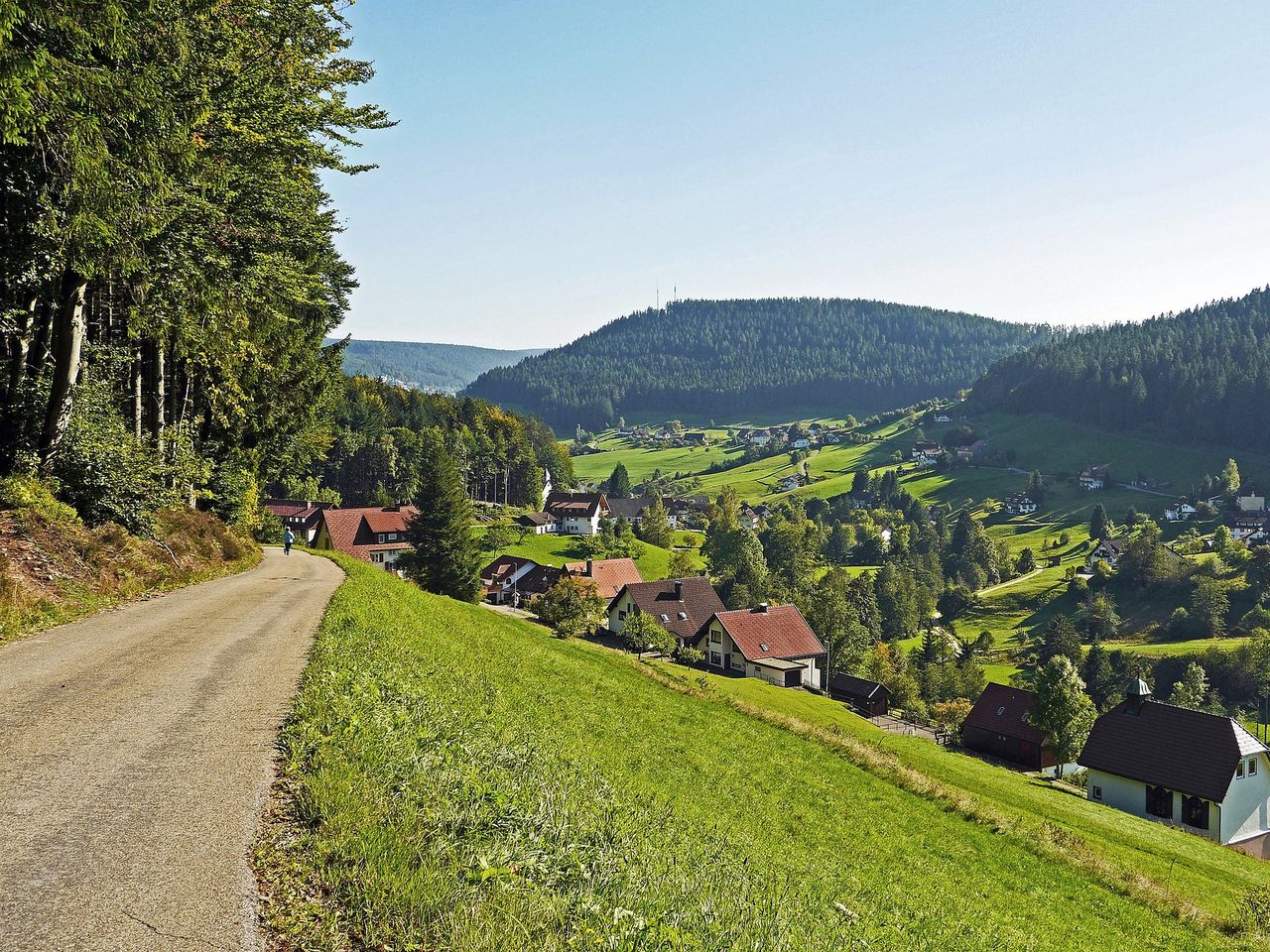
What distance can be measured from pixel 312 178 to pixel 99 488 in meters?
13.9

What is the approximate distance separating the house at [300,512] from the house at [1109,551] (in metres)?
133

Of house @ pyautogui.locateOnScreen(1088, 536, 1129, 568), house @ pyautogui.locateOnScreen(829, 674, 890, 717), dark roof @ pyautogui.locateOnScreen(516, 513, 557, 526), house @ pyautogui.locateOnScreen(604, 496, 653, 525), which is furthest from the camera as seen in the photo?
house @ pyautogui.locateOnScreen(604, 496, 653, 525)

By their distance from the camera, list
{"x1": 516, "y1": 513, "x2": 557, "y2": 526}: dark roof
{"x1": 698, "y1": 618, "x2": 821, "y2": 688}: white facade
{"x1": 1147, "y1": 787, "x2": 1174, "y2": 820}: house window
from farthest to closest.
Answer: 1. {"x1": 516, "y1": 513, "x2": 557, "y2": 526}: dark roof
2. {"x1": 698, "y1": 618, "x2": 821, "y2": 688}: white facade
3. {"x1": 1147, "y1": 787, "x2": 1174, "y2": 820}: house window

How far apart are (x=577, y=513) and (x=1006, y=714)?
3537 inches

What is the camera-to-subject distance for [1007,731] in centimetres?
6138

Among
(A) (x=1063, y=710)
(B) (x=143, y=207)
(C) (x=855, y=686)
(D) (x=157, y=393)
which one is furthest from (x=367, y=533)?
(B) (x=143, y=207)

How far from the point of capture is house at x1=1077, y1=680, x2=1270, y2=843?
43156 mm

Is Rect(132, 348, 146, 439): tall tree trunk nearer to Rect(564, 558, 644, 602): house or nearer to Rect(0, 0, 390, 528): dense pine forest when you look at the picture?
Rect(0, 0, 390, 528): dense pine forest

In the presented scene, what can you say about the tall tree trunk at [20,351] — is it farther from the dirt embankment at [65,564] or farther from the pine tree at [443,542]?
the pine tree at [443,542]

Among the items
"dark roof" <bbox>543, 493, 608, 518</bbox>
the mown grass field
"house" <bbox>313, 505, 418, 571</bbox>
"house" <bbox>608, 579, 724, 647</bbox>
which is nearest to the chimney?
the mown grass field

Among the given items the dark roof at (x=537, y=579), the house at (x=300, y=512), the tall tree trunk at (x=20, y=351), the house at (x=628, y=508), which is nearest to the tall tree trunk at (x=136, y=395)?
the tall tree trunk at (x=20, y=351)

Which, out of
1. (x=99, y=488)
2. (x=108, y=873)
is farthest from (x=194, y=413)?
(x=108, y=873)

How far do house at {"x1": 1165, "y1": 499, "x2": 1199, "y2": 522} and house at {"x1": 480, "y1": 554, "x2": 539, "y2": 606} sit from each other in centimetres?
14565

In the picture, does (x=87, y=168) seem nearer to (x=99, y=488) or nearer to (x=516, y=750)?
(x=99, y=488)
